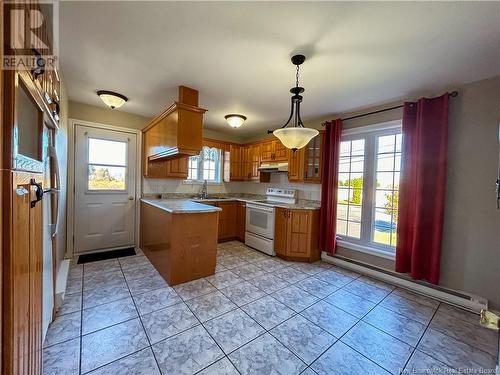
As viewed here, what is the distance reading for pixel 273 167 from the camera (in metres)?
4.31

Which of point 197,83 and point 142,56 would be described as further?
point 197,83

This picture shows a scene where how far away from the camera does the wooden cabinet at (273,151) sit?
415 cm

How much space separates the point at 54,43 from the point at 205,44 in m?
1.28

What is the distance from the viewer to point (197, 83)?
2.55m

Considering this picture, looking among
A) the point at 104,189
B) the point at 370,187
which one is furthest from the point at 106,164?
the point at 370,187

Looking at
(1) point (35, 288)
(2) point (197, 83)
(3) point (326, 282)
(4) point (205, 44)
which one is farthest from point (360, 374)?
(2) point (197, 83)

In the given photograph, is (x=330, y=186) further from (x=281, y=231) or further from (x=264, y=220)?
(x=264, y=220)

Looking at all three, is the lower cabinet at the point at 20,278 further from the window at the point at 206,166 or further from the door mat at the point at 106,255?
the window at the point at 206,166

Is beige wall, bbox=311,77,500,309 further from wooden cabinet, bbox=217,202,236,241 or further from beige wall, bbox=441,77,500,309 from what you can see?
wooden cabinet, bbox=217,202,236,241

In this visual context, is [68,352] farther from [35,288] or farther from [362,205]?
[362,205]

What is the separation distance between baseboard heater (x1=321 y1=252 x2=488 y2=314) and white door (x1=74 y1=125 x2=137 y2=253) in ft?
12.1

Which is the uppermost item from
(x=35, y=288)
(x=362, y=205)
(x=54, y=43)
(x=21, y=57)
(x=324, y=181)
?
(x=54, y=43)

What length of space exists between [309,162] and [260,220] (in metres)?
1.39

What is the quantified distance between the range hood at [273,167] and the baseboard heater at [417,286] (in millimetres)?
1754
